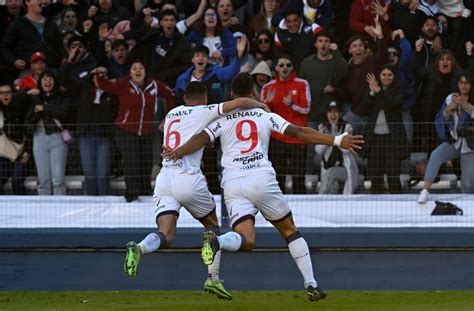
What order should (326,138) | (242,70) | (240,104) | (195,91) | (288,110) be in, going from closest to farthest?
(326,138)
(240,104)
(195,91)
(288,110)
(242,70)

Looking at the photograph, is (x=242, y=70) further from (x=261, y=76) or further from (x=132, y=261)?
(x=132, y=261)

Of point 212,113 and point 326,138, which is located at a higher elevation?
point 212,113

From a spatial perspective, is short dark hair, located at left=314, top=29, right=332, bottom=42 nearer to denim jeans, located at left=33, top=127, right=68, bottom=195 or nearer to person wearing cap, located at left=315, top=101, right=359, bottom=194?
person wearing cap, located at left=315, top=101, right=359, bottom=194

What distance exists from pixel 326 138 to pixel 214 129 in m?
1.14

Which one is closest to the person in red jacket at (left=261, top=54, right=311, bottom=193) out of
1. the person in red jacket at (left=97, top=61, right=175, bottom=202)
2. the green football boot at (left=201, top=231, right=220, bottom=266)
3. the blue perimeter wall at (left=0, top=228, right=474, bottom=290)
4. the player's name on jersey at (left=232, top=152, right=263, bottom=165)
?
the blue perimeter wall at (left=0, top=228, right=474, bottom=290)

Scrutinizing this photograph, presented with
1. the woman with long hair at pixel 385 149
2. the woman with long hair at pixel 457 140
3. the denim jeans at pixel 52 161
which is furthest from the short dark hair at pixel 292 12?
the denim jeans at pixel 52 161

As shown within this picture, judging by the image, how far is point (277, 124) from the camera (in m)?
10.0

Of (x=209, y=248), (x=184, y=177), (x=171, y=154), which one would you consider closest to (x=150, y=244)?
(x=209, y=248)

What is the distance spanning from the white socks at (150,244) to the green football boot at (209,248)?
582 millimetres

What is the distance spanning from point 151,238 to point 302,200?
139 inches

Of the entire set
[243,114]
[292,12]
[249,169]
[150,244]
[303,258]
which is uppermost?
[292,12]

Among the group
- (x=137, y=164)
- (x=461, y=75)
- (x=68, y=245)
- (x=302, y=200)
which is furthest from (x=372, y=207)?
(x=68, y=245)

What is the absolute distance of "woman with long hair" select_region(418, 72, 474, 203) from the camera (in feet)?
41.7

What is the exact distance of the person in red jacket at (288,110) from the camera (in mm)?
12906
